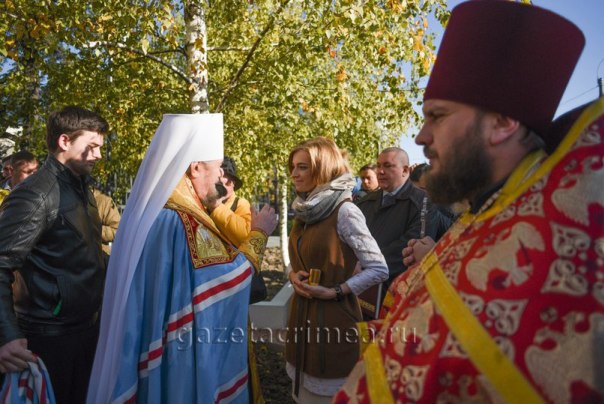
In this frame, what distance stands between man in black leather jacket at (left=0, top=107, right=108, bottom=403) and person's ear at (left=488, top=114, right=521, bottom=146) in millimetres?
2329

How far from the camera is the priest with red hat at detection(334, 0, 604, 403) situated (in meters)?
1.07

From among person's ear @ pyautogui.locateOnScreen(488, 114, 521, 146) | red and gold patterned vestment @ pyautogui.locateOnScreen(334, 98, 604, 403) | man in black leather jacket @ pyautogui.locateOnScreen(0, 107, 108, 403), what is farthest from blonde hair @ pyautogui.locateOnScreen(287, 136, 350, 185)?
red and gold patterned vestment @ pyautogui.locateOnScreen(334, 98, 604, 403)

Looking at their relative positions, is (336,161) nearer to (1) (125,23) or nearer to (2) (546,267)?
(2) (546,267)

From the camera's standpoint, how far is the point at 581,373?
1.04 metres

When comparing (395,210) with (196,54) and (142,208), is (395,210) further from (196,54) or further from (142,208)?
(196,54)

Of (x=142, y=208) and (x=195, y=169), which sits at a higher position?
(x=195, y=169)

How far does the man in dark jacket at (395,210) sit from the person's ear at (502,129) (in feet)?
9.15

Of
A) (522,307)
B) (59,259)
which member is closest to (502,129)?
(522,307)

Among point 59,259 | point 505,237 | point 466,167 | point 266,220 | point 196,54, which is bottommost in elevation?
point 59,259

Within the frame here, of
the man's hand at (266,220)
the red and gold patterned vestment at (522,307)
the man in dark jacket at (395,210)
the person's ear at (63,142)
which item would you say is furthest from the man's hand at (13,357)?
the man in dark jacket at (395,210)

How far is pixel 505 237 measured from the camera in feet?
A: 3.92

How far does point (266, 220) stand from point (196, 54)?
3.61 m

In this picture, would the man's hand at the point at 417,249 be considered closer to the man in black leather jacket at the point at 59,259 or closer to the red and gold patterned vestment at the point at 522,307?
the red and gold patterned vestment at the point at 522,307

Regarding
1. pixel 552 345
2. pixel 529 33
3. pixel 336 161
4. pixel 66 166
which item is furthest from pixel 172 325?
pixel 529 33
